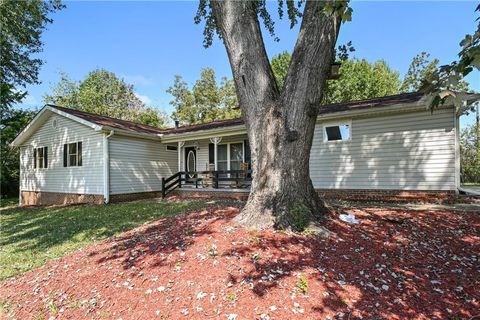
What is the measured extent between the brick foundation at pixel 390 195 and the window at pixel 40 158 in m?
14.1

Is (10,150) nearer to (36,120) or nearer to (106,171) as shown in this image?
(36,120)

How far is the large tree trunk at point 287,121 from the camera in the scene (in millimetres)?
4387

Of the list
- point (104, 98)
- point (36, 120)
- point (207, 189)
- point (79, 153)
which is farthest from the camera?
point (104, 98)

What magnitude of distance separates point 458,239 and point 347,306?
10.8ft

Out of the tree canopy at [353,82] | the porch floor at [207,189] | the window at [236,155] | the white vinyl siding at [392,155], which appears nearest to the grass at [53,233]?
the porch floor at [207,189]

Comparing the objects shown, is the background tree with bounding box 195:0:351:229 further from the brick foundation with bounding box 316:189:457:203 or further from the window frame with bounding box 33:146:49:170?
the window frame with bounding box 33:146:49:170

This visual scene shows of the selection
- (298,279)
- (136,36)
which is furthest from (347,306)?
(136,36)

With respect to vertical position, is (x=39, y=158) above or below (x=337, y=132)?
below

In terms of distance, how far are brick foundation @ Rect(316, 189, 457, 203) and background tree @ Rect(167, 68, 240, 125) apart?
77.5ft

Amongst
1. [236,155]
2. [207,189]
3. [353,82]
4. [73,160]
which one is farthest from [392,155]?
[353,82]

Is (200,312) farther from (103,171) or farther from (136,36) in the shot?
(136,36)

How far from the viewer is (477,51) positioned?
1818 millimetres

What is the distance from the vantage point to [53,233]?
709cm

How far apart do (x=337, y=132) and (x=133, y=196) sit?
947cm
